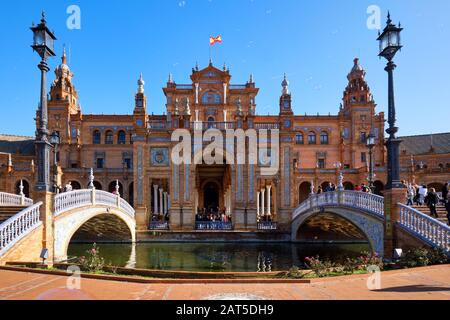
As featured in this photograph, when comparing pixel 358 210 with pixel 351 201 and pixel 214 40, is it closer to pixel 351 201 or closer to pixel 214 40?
pixel 351 201

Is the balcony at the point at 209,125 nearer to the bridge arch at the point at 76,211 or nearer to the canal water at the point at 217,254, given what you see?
the bridge arch at the point at 76,211

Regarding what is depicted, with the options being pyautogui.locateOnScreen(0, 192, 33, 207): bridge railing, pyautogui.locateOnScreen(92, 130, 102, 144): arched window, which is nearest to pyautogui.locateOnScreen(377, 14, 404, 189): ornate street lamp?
pyautogui.locateOnScreen(0, 192, 33, 207): bridge railing

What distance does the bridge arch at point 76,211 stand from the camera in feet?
46.0

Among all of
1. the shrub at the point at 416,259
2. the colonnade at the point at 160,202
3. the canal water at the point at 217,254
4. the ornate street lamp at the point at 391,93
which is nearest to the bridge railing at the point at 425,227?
the shrub at the point at 416,259

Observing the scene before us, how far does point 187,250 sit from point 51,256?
38.6 feet

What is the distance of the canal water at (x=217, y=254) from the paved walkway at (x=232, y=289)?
10.2 m

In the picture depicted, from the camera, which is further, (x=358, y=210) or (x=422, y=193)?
(x=422, y=193)

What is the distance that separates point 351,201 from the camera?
17375mm

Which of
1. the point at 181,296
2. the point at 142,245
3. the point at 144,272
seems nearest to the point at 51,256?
the point at 144,272

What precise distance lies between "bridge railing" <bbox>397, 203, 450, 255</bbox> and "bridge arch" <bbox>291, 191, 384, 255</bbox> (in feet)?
4.59

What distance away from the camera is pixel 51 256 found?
13.1m

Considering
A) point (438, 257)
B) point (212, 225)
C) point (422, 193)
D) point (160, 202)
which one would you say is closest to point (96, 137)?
point (160, 202)

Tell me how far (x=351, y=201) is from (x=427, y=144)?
4611 cm

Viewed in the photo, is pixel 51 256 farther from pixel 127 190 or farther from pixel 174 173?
pixel 127 190
